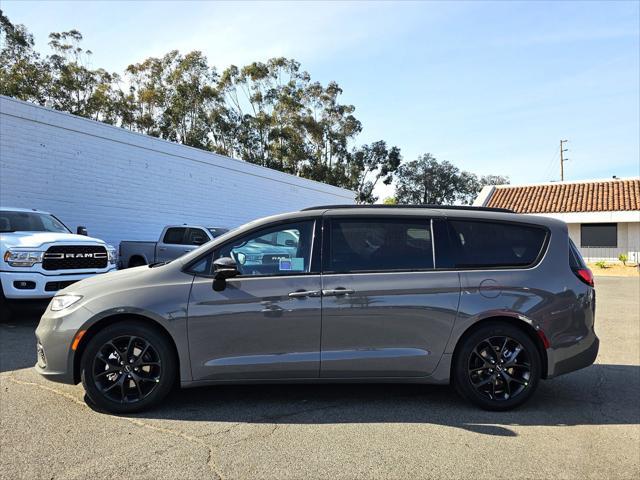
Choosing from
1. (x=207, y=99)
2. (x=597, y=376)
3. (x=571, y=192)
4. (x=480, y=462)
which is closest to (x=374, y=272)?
(x=480, y=462)

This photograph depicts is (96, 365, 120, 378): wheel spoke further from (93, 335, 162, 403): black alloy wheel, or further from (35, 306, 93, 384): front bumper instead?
(35, 306, 93, 384): front bumper

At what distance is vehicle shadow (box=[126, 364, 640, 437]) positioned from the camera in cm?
413

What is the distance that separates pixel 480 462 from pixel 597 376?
118 inches

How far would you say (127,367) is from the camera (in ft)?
13.7

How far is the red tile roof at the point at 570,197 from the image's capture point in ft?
89.4

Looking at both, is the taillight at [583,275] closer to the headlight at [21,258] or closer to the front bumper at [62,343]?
the front bumper at [62,343]

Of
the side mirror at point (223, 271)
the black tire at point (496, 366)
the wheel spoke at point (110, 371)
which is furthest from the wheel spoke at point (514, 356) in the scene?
the wheel spoke at point (110, 371)

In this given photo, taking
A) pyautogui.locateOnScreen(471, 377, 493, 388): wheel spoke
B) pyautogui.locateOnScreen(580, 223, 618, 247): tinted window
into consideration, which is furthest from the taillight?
pyautogui.locateOnScreen(580, 223, 618, 247): tinted window

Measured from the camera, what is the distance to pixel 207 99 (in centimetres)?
3925

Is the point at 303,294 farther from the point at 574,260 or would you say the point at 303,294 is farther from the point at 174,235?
the point at 174,235

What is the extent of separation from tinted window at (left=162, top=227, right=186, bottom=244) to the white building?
20.8 metres

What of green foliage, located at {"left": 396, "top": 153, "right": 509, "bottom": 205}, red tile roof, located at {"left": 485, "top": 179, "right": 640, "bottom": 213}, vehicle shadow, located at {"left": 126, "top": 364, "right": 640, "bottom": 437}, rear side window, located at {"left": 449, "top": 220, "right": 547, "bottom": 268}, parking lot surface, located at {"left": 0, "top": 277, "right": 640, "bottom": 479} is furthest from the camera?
green foliage, located at {"left": 396, "top": 153, "right": 509, "bottom": 205}

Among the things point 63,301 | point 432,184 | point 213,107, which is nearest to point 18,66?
point 213,107

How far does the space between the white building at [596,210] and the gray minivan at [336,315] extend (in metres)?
25.5
